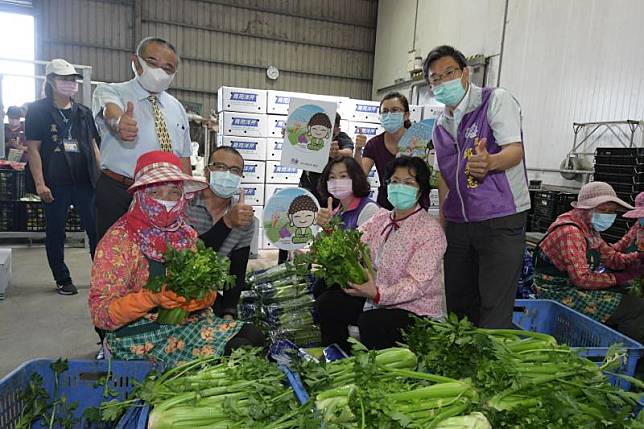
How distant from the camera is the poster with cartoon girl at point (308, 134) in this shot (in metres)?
3.81

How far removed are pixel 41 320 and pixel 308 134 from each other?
9.14 ft

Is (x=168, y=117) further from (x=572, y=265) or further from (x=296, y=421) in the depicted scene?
(x=572, y=265)

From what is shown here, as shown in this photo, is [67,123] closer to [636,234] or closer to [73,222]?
[73,222]

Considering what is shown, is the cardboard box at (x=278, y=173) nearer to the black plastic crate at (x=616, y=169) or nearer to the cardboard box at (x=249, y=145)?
the cardboard box at (x=249, y=145)

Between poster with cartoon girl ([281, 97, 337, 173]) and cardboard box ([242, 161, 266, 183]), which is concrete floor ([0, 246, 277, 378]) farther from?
cardboard box ([242, 161, 266, 183])

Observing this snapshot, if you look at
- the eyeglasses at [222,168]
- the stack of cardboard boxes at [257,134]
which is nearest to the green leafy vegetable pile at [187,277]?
the eyeglasses at [222,168]

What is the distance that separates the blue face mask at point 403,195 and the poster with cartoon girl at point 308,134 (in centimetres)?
136

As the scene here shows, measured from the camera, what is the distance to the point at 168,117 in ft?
9.83

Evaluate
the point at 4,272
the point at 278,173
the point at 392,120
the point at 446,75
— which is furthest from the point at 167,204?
the point at 278,173

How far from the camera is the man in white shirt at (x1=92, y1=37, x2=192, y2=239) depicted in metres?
2.75

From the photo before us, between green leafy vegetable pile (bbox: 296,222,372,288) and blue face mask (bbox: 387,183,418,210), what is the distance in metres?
0.33

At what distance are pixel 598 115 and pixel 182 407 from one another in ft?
23.2

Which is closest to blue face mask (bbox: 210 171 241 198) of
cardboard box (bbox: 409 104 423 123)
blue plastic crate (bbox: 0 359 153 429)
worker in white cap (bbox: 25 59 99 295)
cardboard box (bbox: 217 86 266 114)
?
blue plastic crate (bbox: 0 359 153 429)

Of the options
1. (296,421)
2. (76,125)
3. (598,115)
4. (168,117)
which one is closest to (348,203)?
(168,117)
